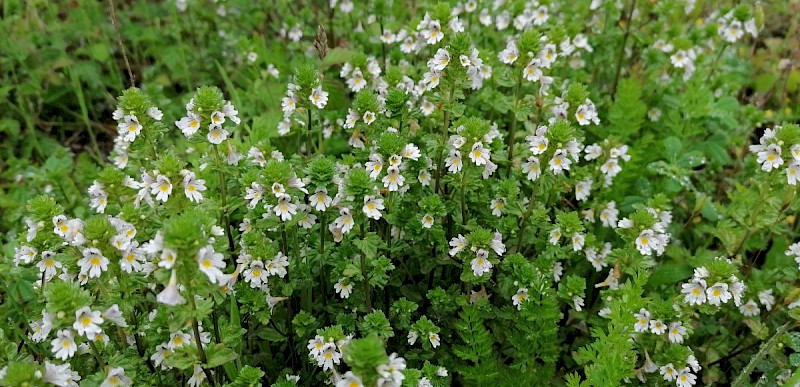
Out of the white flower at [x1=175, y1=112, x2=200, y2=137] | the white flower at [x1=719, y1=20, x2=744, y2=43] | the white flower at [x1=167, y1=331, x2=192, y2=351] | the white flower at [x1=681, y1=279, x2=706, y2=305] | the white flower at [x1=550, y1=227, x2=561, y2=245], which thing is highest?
the white flower at [x1=719, y1=20, x2=744, y2=43]

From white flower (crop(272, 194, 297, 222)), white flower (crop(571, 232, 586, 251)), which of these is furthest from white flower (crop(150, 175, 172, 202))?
white flower (crop(571, 232, 586, 251))

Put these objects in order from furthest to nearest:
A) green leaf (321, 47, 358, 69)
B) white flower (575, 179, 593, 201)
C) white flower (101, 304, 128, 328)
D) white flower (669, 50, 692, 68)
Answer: white flower (669, 50, 692, 68)
green leaf (321, 47, 358, 69)
white flower (575, 179, 593, 201)
white flower (101, 304, 128, 328)

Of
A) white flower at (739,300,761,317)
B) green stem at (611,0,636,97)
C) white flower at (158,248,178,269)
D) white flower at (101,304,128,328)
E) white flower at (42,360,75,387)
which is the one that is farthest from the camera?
green stem at (611,0,636,97)

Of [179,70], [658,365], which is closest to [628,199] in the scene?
[658,365]

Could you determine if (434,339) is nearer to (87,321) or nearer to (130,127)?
(87,321)

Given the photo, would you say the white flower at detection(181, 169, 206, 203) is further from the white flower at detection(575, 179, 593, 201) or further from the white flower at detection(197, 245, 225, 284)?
the white flower at detection(575, 179, 593, 201)

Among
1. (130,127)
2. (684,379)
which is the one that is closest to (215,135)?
(130,127)

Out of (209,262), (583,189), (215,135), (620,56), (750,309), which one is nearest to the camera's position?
(209,262)
